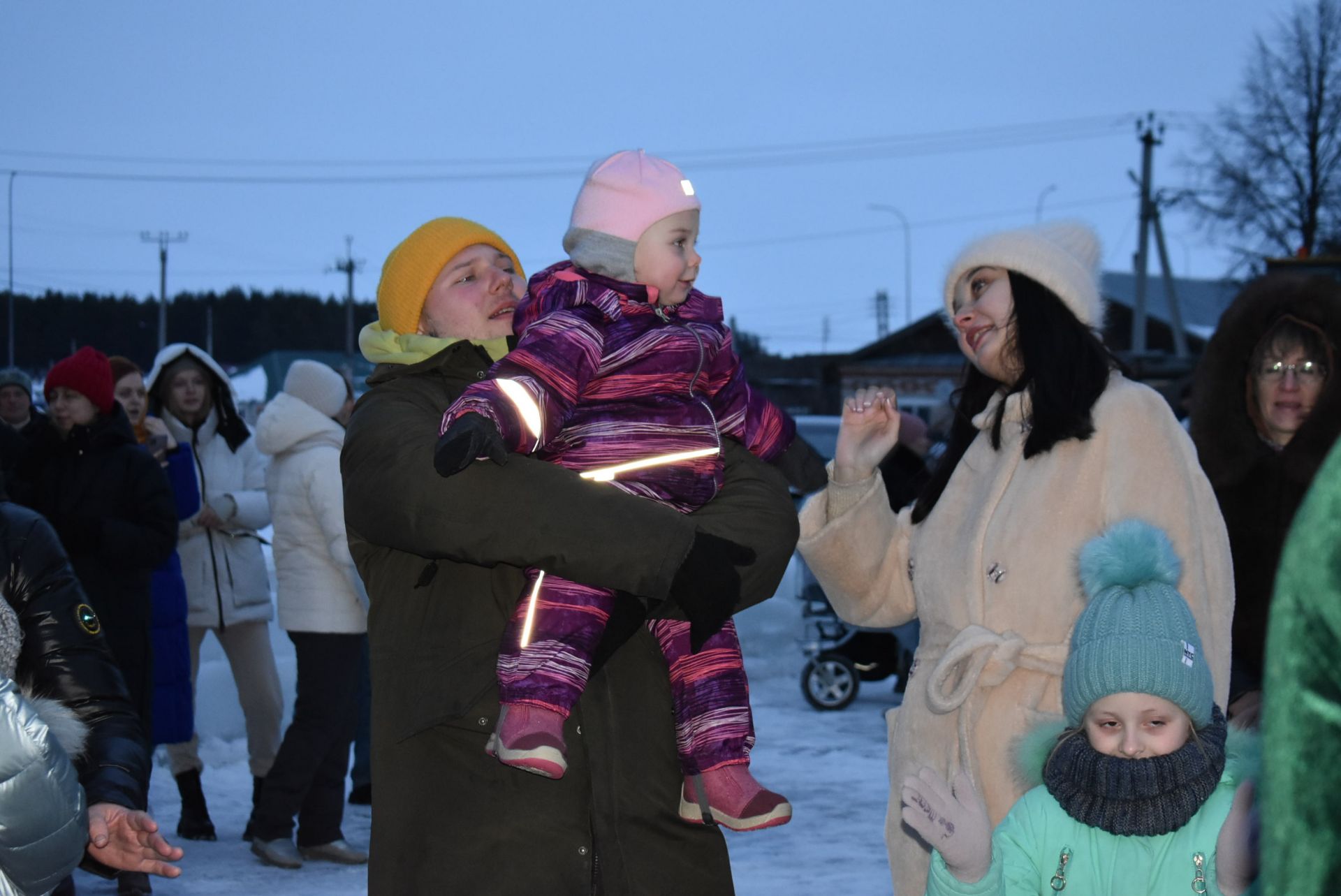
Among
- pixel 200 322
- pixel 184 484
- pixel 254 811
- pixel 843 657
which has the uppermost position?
pixel 200 322

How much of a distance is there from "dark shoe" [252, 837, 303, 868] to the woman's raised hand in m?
3.82

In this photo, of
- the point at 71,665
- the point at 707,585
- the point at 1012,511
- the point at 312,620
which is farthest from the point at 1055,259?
the point at 312,620

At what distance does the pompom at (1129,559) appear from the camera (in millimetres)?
2783

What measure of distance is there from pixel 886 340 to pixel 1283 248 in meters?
16.1

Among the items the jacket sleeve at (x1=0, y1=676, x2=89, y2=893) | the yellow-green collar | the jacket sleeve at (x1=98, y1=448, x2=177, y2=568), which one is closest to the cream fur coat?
the yellow-green collar

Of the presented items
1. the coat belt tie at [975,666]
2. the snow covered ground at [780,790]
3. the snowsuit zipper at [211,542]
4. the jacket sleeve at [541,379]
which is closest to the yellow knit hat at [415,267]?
the jacket sleeve at [541,379]

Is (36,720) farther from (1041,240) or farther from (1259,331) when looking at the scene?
(1259,331)

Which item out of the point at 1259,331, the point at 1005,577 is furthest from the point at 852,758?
the point at 1005,577

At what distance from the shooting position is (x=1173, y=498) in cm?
303

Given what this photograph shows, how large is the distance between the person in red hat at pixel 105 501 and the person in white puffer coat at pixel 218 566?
76 centimetres

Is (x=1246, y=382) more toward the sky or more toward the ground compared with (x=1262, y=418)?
more toward the sky

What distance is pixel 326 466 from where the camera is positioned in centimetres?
658

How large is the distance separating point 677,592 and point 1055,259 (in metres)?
1.26

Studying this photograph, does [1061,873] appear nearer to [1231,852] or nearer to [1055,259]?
[1231,852]
